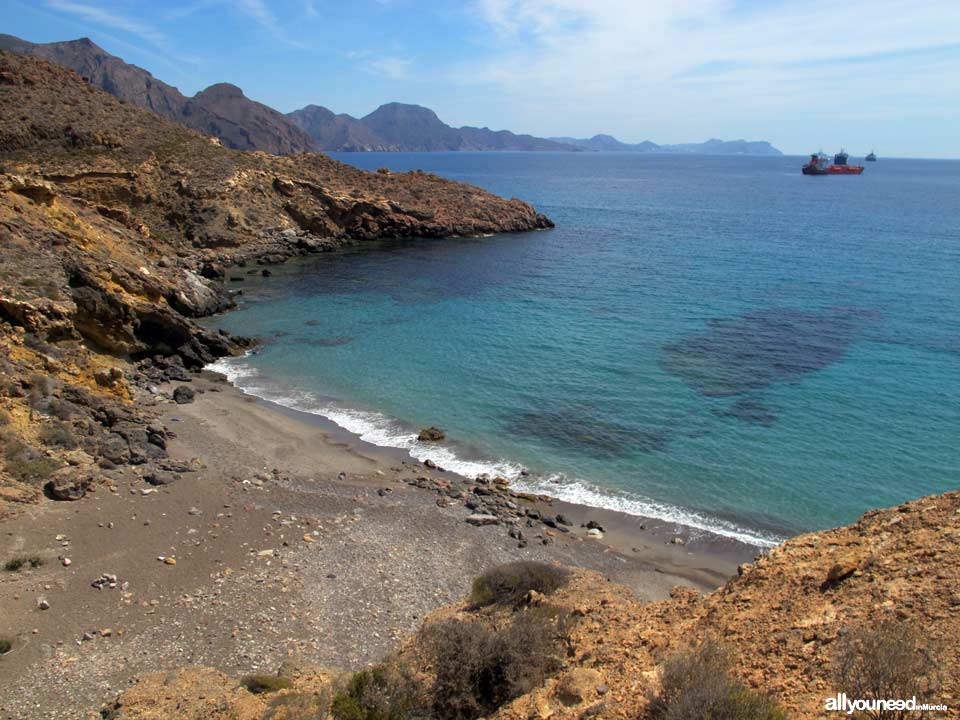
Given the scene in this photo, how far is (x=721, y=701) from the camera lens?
7.40 m

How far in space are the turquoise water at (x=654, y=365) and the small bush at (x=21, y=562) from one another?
12.6 metres

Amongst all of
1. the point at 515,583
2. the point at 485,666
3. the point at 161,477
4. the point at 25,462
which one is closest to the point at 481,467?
the point at 161,477

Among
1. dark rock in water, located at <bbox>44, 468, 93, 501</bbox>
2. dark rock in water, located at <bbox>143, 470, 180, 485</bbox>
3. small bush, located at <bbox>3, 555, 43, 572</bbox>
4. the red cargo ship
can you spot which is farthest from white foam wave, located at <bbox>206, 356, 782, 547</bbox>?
the red cargo ship

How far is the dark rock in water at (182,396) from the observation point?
26.5 m

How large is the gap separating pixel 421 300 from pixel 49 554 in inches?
1324

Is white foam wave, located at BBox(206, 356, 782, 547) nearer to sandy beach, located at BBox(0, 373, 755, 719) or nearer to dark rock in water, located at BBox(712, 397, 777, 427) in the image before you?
Result: sandy beach, located at BBox(0, 373, 755, 719)

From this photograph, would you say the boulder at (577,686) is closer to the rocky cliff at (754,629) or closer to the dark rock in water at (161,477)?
the rocky cliff at (754,629)

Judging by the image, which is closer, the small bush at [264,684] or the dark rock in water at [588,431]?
the small bush at [264,684]

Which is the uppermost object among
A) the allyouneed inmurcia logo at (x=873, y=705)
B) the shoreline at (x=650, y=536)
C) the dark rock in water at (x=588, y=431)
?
the allyouneed inmurcia logo at (x=873, y=705)

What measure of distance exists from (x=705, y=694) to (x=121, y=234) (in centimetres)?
4254

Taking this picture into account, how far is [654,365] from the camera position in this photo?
32375mm

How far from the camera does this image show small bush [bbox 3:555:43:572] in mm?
13865

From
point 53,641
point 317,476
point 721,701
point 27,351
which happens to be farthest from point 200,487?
point 721,701

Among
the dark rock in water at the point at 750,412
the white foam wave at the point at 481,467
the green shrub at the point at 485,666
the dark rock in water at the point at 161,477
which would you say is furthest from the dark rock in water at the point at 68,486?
the dark rock in water at the point at 750,412
